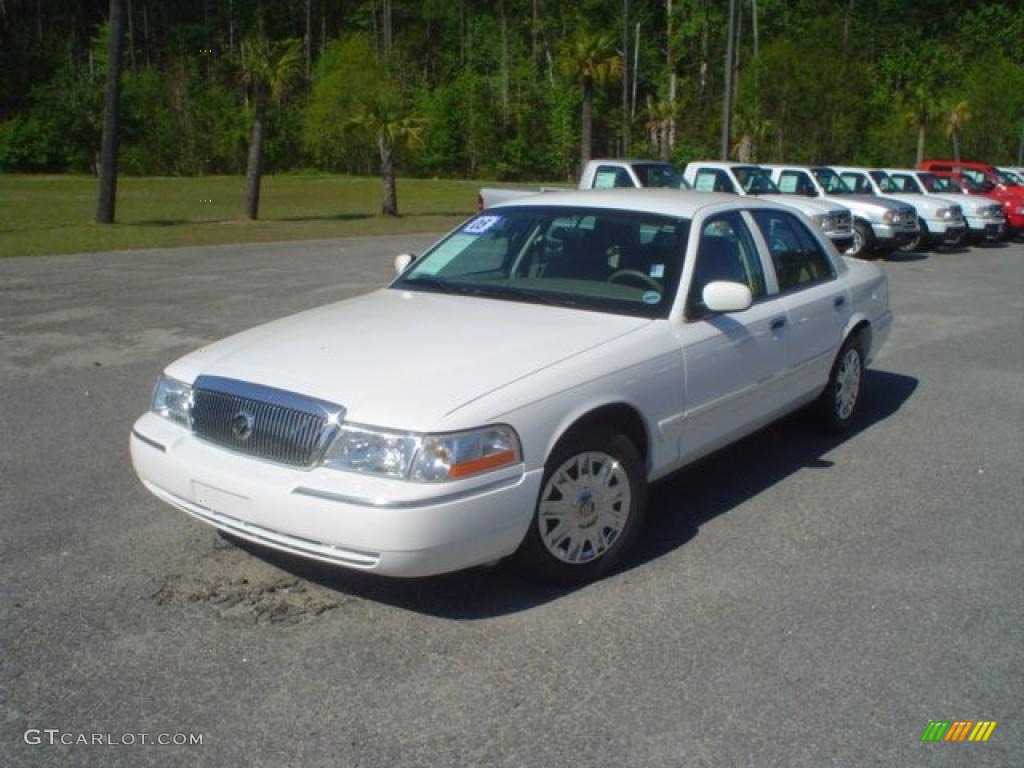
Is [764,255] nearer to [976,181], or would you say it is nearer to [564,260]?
[564,260]

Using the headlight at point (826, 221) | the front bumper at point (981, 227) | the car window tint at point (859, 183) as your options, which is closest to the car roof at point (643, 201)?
the headlight at point (826, 221)

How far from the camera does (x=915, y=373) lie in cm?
921

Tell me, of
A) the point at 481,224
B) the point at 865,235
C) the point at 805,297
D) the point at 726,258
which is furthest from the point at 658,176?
the point at 726,258

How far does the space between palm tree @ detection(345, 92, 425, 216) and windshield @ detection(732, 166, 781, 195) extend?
13.5m

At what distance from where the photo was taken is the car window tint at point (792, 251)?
19.6 ft

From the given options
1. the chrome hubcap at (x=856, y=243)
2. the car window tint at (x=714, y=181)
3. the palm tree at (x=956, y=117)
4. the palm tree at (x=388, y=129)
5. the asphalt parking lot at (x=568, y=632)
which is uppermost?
the palm tree at (x=956, y=117)

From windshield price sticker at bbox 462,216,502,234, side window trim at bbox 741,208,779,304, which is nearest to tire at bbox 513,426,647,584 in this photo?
side window trim at bbox 741,208,779,304

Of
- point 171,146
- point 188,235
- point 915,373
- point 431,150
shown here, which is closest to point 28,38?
point 171,146

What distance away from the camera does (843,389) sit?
682cm

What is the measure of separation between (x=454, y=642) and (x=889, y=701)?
61.1 inches

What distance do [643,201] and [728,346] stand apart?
3.24ft

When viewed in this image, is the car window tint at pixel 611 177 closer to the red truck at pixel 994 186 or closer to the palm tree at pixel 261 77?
the red truck at pixel 994 186

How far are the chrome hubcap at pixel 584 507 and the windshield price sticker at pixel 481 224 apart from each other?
1.88 m

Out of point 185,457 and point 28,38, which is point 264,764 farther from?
point 28,38
